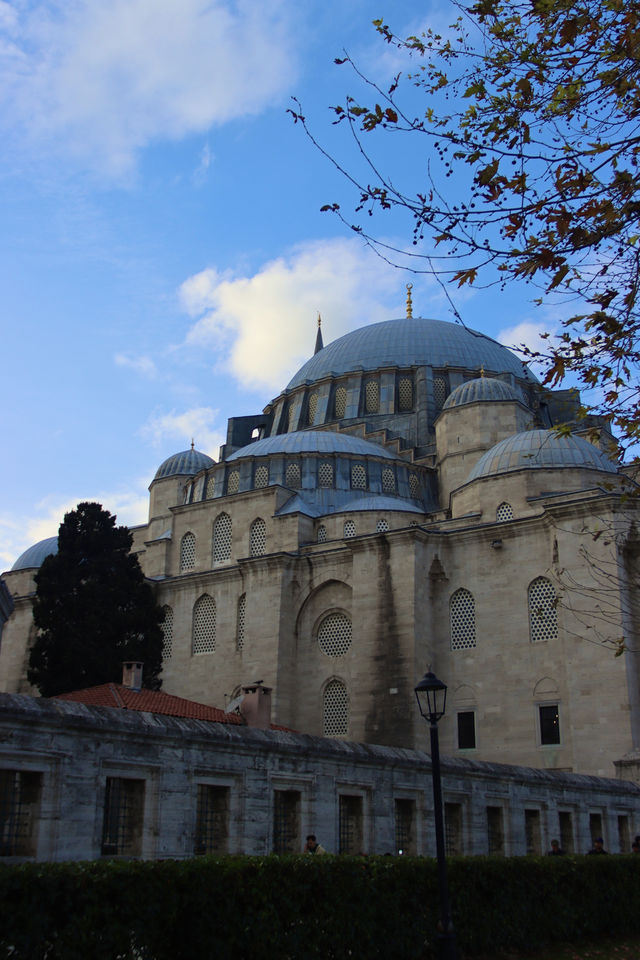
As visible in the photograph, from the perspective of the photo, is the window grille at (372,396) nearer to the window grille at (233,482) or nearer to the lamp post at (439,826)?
the window grille at (233,482)

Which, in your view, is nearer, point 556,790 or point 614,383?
point 614,383

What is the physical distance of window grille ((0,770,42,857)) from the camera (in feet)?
22.7

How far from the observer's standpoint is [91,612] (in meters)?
25.2

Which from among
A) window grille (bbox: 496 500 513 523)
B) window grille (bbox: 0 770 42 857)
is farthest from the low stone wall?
window grille (bbox: 496 500 513 523)

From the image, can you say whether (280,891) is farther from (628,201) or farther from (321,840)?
(628,201)

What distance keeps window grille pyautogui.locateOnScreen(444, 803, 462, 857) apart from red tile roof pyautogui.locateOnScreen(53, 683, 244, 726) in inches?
224

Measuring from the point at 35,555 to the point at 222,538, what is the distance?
895 centimetres

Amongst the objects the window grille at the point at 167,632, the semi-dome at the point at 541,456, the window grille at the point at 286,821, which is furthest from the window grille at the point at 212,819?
the window grille at the point at 167,632

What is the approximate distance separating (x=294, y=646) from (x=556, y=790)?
46.7 feet

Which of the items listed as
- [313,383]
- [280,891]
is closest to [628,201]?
[280,891]

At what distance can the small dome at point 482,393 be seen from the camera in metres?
31.8

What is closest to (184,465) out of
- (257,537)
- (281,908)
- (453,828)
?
(257,537)

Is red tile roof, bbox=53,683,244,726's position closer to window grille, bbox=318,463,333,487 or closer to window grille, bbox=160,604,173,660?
window grille, bbox=160,604,173,660

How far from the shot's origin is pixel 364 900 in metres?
7.29
